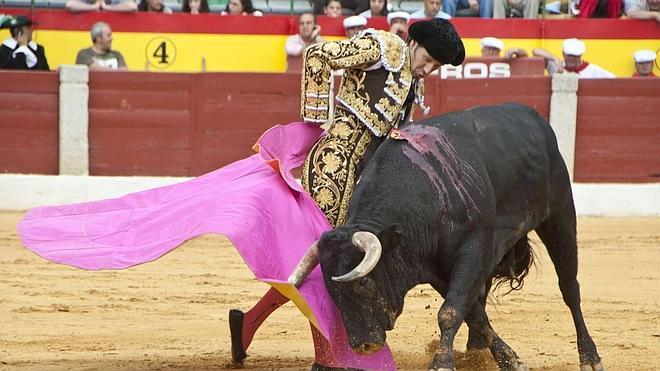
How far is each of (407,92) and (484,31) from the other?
5.80 m

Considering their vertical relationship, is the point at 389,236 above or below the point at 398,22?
below

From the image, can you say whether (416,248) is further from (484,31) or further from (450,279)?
(484,31)

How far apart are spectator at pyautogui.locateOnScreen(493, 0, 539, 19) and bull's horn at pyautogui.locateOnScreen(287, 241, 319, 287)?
253 inches

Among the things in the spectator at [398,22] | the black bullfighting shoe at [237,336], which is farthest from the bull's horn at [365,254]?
the spectator at [398,22]

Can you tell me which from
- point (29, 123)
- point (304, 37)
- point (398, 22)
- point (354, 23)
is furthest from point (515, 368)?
point (29, 123)

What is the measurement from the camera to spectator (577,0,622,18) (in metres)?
10.0

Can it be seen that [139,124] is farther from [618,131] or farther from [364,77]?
[364,77]

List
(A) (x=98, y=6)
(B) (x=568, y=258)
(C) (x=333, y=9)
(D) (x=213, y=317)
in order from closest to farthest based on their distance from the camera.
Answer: (B) (x=568, y=258) → (D) (x=213, y=317) → (A) (x=98, y=6) → (C) (x=333, y=9)

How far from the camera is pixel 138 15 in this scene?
9.41 m

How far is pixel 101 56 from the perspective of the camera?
29.4ft

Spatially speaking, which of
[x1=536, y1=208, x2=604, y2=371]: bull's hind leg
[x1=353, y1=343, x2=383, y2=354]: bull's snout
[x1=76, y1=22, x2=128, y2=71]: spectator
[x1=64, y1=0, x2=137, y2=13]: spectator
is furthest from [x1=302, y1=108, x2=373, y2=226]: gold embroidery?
[x1=64, y1=0, x2=137, y2=13]: spectator

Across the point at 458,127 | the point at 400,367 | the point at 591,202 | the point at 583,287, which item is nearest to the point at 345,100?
the point at 458,127

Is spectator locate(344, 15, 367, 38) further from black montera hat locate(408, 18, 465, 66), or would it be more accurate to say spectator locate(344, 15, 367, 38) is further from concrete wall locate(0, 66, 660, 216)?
black montera hat locate(408, 18, 465, 66)

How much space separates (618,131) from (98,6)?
154 inches
